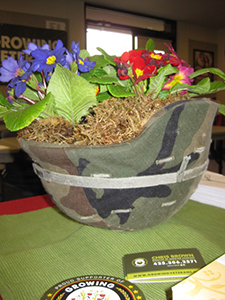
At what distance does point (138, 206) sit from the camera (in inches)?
20.4

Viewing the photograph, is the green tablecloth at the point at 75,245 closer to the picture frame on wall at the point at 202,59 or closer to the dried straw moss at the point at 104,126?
the dried straw moss at the point at 104,126

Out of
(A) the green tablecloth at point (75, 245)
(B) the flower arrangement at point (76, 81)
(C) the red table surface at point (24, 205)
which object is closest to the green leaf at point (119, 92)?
(B) the flower arrangement at point (76, 81)

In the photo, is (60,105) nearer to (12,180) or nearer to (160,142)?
(160,142)

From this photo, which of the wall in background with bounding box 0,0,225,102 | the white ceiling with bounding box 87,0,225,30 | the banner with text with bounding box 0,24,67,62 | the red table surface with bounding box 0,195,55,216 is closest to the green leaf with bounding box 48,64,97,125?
the red table surface with bounding box 0,195,55,216

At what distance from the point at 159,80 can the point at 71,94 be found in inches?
7.1

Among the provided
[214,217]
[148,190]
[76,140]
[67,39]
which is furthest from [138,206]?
[67,39]

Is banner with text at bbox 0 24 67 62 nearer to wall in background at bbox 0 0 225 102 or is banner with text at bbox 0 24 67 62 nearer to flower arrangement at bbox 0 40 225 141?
wall in background at bbox 0 0 225 102

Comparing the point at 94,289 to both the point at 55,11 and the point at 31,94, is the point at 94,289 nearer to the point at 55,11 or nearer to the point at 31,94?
the point at 31,94

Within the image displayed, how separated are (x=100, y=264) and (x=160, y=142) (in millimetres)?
228

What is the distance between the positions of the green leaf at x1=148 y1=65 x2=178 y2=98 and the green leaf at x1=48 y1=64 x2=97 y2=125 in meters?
0.13

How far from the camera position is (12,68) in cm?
59

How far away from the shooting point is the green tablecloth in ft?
1.53

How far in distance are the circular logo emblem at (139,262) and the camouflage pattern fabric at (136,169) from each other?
71 mm

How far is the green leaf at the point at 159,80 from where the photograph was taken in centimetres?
58
